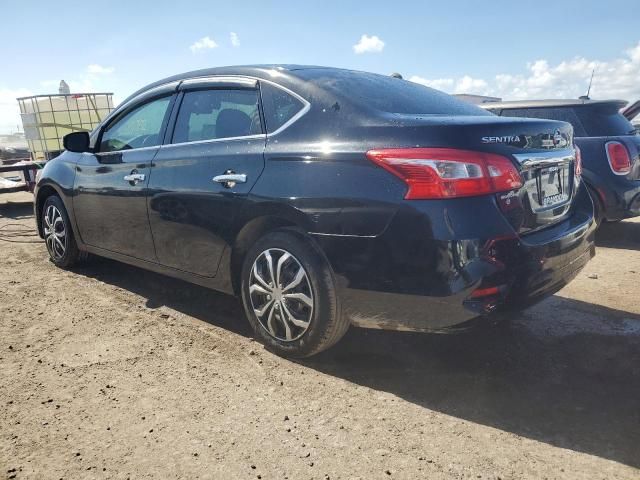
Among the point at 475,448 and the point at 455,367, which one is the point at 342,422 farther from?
the point at 455,367

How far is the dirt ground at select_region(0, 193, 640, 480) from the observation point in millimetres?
2045

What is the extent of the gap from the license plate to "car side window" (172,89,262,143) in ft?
5.10

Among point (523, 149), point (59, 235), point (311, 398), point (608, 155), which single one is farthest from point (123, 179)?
point (608, 155)

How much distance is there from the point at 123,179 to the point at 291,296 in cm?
182

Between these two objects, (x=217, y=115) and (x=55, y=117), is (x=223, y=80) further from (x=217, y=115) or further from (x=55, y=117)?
(x=55, y=117)

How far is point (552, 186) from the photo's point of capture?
8.72 ft

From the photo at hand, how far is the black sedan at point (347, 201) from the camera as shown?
227 centimetres

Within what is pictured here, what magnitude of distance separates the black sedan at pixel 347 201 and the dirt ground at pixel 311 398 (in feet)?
1.18

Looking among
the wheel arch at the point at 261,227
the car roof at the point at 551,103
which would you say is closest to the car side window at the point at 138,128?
the wheel arch at the point at 261,227

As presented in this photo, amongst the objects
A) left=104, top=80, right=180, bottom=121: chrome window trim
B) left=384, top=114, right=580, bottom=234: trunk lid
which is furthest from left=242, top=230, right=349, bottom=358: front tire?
left=104, top=80, right=180, bottom=121: chrome window trim

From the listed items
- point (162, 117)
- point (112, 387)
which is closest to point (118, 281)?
point (162, 117)

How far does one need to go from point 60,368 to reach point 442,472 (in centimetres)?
216

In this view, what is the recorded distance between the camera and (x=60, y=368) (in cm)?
287

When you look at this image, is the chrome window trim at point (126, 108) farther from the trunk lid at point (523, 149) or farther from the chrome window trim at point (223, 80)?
the trunk lid at point (523, 149)
